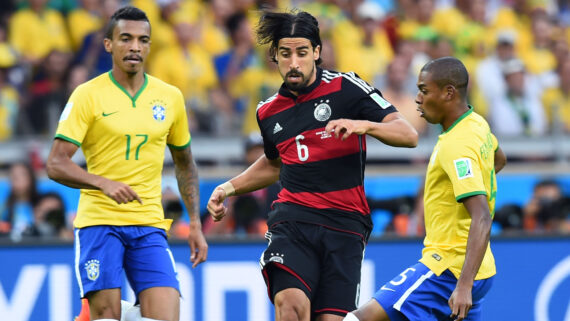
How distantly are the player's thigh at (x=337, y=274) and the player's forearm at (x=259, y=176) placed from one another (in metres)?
0.74

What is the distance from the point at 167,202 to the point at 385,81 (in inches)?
136

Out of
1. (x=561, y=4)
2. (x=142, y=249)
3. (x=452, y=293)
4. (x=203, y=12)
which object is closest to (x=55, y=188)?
(x=203, y=12)

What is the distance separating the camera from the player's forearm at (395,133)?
17.8ft

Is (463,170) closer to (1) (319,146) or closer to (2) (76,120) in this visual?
(1) (319,146)

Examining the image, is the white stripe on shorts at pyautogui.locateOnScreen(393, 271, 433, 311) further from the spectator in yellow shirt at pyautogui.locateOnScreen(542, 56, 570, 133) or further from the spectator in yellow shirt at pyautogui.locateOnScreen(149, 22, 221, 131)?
the spectator in yellow shirt at pyautogui.locateOnScreen(542, 56, 570, 133)

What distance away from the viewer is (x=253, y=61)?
11.4 m

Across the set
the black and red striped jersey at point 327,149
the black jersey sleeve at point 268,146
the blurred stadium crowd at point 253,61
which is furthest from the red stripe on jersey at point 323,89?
the blurred stadium crowd at point 253,61

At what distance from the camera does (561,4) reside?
14758 mm

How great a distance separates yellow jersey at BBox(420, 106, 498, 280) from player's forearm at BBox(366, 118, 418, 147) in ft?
0.73

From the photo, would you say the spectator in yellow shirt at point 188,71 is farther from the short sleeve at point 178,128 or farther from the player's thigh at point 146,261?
the player's thigh at point 146,261

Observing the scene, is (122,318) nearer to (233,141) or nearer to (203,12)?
(233,141)

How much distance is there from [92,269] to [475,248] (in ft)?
7.82

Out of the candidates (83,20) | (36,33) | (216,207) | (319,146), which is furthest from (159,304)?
(83,20)

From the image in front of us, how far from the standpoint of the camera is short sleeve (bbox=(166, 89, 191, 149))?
6.57 meters
